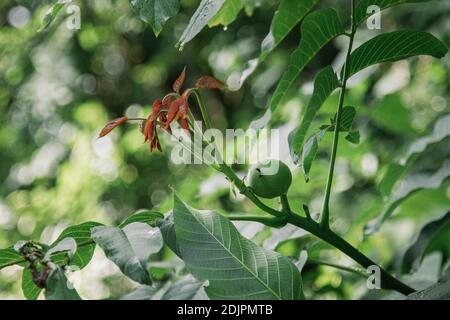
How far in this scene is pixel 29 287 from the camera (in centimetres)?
63

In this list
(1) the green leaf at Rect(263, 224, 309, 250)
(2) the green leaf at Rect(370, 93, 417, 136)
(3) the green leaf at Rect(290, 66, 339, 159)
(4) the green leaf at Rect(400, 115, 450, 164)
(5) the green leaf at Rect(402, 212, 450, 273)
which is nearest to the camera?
(3) the green leaf at Rect(290, 66, 339, 159)

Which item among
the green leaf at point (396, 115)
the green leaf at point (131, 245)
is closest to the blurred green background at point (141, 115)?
the green leaf at point (396, 115)

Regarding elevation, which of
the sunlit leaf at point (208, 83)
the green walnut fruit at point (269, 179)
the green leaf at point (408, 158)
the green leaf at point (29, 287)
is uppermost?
the sunlit leaf at point (208, 83)

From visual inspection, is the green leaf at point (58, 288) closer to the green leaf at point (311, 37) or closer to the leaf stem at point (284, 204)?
the leaf stem at point (284, 204)

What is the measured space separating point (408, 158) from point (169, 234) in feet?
1.91

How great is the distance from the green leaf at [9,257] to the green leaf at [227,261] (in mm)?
163

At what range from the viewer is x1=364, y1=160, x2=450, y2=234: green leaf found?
3.24 feet

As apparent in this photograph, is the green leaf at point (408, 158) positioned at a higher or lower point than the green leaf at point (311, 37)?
lower

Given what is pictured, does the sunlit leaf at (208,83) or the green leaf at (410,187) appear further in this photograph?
the green leaf at (410,187)

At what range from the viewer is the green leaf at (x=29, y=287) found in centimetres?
63

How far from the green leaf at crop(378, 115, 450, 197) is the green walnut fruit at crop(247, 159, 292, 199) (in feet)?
1.23

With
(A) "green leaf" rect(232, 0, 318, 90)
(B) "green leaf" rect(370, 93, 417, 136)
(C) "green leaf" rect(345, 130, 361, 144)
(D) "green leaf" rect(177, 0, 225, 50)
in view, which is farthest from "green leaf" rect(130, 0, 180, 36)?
(B) "green leaf" rect(370, 93, 417, 136)

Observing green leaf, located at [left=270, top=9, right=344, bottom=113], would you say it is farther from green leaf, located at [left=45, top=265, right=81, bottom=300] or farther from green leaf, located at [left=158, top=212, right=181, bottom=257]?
green leaf, located at [left=45, top=265, right=81, bottom=300]
